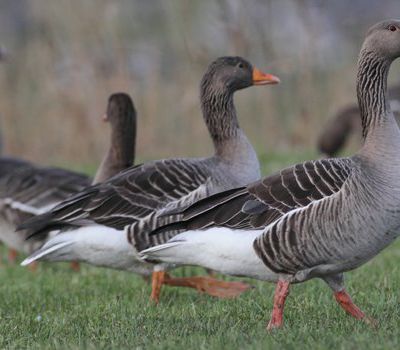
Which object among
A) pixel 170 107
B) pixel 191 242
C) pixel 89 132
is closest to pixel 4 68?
pixel 89 132

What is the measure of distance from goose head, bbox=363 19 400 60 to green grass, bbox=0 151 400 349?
1609 mm

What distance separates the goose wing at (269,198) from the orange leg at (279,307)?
0.39 m

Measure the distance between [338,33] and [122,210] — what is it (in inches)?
606

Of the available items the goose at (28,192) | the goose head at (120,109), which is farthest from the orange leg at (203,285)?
the goose at (28,192)

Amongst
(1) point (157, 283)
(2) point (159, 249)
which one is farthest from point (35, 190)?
(2) point (159, 249)

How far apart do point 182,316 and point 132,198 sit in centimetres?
152

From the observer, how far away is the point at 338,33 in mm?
21281

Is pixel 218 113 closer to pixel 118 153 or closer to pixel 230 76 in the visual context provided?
pixel 230 76

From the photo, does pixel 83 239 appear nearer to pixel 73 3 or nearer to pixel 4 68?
pixel 73 3

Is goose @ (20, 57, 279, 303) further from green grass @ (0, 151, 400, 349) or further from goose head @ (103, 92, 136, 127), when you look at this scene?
goose head @ (103, 92, 136, 127)

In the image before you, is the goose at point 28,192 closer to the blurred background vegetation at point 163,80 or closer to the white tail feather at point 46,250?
the white tail feather at point 46,250

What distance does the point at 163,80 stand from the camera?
1684cm

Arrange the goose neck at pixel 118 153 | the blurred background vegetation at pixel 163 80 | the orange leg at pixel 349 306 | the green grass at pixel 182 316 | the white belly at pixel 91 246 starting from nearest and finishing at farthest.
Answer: the green grass at pixel 182 316
the orange leg at pixel 349 306
the white belly at pixel 91 246
the goose neck at pixel 118 153
the blurred background vegetation at pixel 163 80

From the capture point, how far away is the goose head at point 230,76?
7.64 metres
